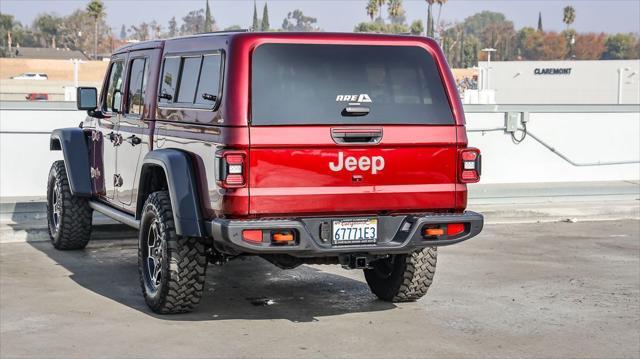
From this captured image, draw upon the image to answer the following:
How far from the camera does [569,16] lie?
164 m

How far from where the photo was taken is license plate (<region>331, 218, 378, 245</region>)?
7.14m

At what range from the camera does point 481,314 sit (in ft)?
26.0

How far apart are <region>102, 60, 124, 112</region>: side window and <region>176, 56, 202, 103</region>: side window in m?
1.64

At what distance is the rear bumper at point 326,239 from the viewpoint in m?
6.89

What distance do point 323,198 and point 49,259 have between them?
4398mm

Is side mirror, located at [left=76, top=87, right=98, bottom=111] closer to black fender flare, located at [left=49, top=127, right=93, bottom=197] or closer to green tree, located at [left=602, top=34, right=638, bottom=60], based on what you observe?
black fender flare, located at [left=49, top=127, right=93, bottom=197]

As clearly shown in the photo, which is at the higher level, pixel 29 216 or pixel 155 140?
pixel 155 140

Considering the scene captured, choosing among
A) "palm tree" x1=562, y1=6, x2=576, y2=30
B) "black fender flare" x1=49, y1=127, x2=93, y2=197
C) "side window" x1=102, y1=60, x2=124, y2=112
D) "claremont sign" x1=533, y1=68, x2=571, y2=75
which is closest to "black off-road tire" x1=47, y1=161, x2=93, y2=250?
"black fender flare" x1=49, y1=127, x2=93, y2=197

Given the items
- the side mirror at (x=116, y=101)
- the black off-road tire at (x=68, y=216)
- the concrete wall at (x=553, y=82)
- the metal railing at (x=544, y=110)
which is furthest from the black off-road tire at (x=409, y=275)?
the concrete wall at (x=553, y=82)

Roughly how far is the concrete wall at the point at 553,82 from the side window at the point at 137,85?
82890 millimetres

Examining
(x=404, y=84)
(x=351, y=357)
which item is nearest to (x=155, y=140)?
(x=404, y=84)

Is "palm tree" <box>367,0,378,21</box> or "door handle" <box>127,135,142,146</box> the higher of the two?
"palm tree" <box>367,0,378,21</box>

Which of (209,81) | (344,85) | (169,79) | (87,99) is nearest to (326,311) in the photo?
(344,85)

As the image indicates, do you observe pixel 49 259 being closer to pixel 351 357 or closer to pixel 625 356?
pixel 351 357
